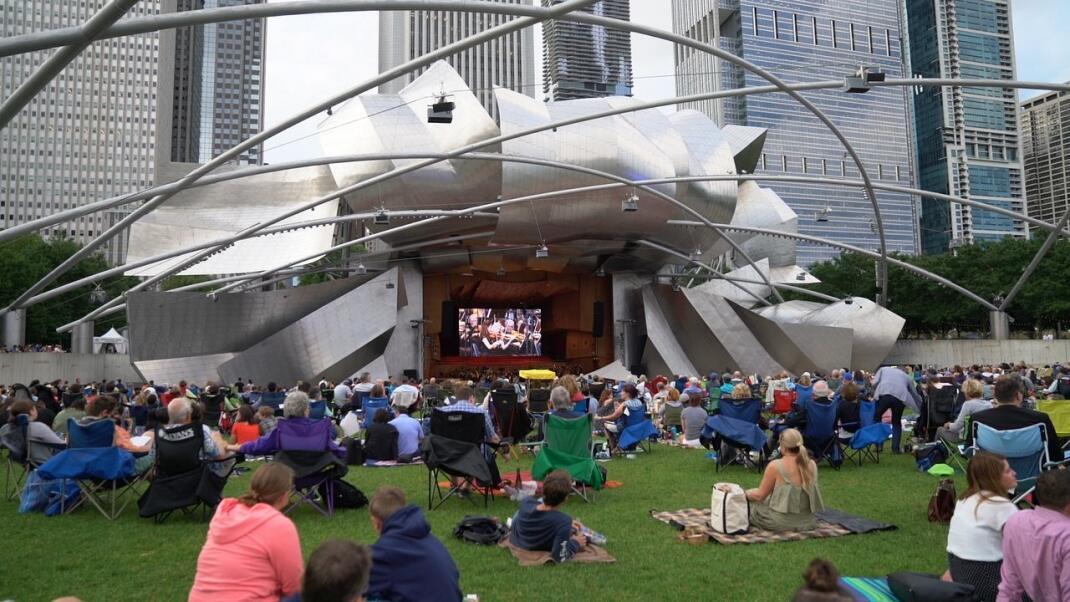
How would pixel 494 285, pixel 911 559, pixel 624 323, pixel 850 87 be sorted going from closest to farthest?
1. pixel 911 559
2. pixel 850 87
3. pixel 624 323
4. pixel 494 285

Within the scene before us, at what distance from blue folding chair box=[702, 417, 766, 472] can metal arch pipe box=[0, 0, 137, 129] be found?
7.86 m

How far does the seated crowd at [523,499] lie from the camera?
3.36 m

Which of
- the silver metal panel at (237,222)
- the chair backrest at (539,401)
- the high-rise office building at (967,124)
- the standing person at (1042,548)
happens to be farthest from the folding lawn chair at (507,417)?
the high-rise office building at (967,124)

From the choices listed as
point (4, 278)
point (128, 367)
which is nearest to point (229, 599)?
point (128, 367)

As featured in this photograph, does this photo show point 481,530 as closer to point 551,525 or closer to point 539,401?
point 551,525

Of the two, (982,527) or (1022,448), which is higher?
(1022,448)

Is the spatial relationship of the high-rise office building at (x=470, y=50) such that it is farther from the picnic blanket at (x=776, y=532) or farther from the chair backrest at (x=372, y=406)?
the picnic blanket at (x=776, y=532)

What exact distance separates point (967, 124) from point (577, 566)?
399 ft

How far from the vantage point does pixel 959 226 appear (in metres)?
112

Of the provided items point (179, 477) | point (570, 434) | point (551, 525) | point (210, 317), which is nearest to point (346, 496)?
point (179, 477)

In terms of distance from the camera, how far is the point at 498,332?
3950 centimetres

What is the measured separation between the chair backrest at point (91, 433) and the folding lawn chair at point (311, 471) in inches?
68.3

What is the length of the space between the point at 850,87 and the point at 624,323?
75.6 feet

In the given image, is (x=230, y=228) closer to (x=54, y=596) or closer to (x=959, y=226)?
(x=54, y=596)
